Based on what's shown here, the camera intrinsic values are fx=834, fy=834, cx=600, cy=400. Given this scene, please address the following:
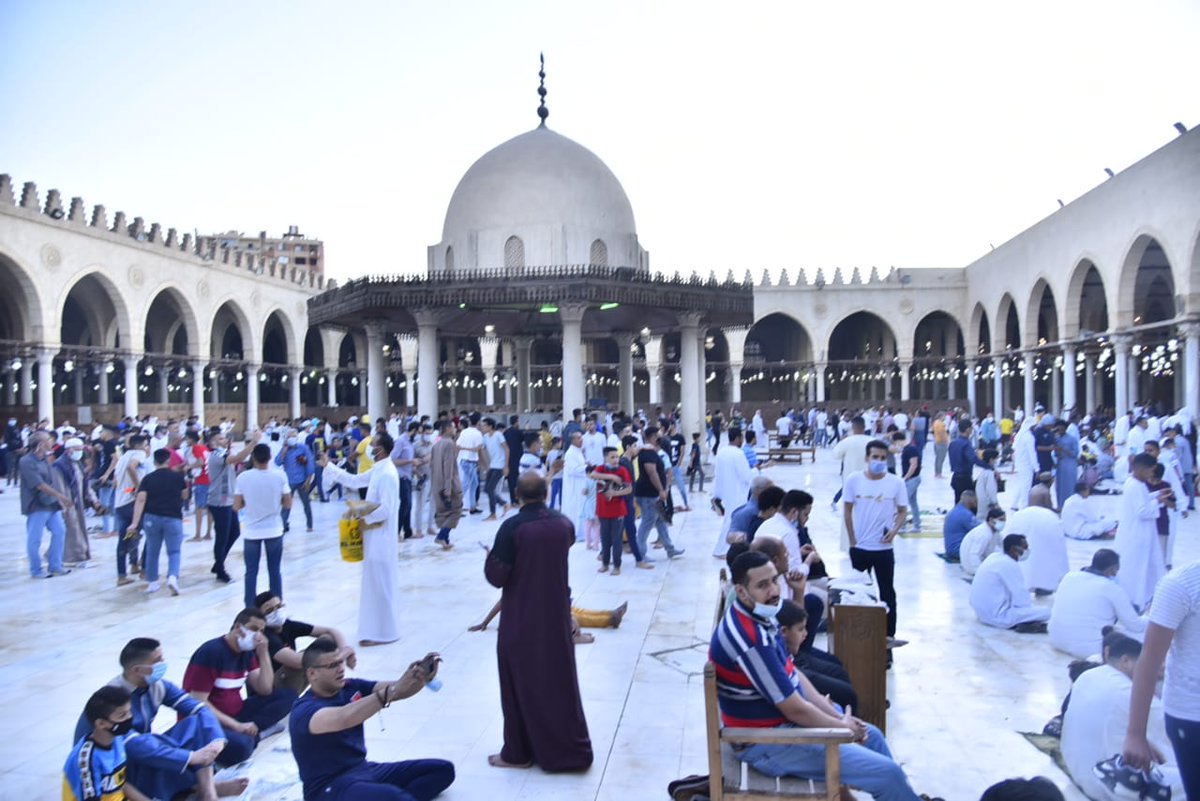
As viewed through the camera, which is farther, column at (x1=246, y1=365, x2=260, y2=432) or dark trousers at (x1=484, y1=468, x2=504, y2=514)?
column at (x1=246, y1=365, x2=260, y2=432)

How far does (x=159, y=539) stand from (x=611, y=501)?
4472mm

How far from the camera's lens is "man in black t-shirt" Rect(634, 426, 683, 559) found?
28.8 ft

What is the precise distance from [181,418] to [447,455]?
22.9 m

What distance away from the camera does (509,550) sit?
4.06 metres

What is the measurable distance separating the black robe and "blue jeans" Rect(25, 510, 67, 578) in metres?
7.25

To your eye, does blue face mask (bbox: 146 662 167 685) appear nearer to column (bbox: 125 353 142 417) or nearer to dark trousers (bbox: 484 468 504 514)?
dark trousers (bbox: 484 468 504 514)

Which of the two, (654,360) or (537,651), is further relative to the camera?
(654,360)

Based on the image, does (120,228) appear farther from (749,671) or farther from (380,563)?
(749,671)

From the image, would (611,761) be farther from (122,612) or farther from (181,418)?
(181,418)

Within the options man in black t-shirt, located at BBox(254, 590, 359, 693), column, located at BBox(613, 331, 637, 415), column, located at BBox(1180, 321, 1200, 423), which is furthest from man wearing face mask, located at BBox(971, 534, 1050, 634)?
column, located at BBox(613, 331, 637, 415)

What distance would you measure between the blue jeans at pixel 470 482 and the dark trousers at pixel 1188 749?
10508 millimetres

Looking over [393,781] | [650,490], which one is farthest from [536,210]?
[393,781]

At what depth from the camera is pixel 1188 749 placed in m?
2.66

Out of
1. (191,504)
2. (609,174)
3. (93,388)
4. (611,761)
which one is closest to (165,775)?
(611,761)
